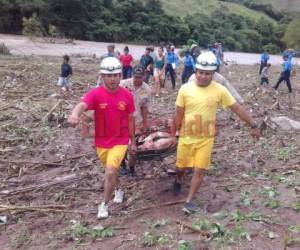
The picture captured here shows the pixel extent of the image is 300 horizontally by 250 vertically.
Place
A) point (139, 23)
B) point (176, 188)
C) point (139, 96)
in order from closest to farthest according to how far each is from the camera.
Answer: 1. point (176, 188)
2. point (139, 96)
3. point (139, 23)

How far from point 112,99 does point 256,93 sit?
11325 millimetres

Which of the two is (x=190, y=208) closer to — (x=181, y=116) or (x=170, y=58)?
(x=181, y=116)

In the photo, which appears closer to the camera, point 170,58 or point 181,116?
point 181,116

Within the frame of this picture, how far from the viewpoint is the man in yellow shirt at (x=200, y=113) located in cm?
556

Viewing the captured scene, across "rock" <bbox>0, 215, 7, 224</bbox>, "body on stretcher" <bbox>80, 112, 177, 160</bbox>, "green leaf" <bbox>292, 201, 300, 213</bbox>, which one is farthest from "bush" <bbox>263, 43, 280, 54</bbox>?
"rock" <bbox>0, 215, 7, 224</bbox>

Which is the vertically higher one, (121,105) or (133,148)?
(121,105)

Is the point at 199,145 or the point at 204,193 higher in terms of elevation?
the point at 199,145

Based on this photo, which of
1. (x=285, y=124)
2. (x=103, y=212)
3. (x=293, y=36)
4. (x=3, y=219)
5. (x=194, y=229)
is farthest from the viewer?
(x=293, y=36)

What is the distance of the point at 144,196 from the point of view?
21.4 ft

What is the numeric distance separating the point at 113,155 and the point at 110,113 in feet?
1.45

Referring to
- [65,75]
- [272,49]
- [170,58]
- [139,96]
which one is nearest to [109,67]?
[139,96]

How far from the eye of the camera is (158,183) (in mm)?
6961

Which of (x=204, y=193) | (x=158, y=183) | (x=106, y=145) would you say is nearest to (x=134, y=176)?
(x=158, y=183)

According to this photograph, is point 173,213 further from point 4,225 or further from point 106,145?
point 4,225
